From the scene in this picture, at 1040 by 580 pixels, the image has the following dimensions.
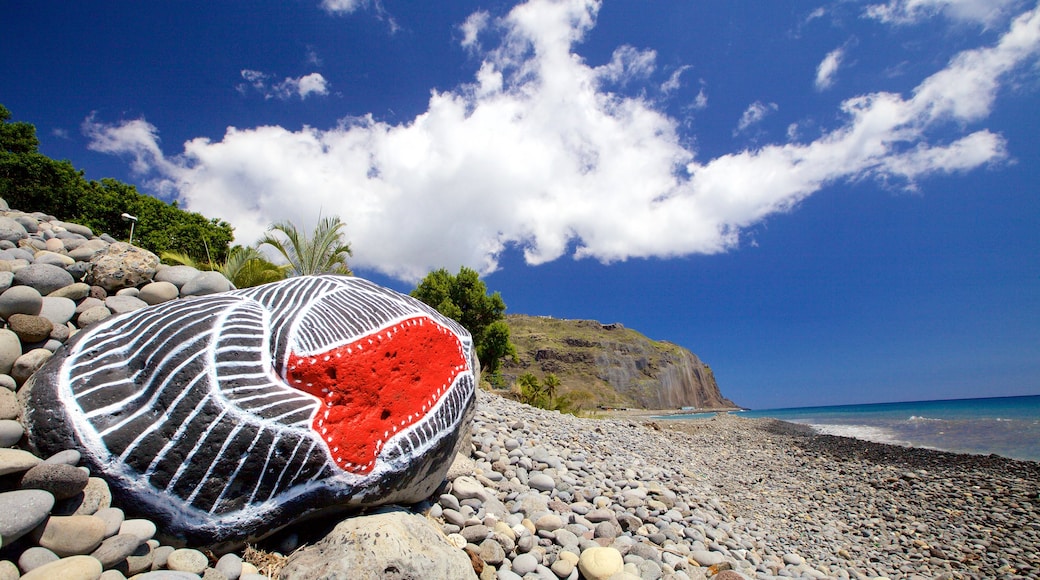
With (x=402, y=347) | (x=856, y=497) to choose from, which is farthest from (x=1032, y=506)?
(x=402, y=347)

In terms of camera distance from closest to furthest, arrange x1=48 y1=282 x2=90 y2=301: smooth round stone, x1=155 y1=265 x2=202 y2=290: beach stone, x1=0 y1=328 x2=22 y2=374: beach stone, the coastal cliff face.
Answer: x1=0 y1=328 x2=22 y2=374: beach stone
x1=48 y1=282 x2=90 y2=301: smooth round stone
x1=155 y1=265 x2=202 y2=290: beach stone
the coastal cliff face

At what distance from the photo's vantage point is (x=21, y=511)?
2010mm

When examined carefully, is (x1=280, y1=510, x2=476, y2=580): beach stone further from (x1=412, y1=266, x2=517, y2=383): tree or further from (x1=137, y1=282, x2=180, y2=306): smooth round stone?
(x1=412, y1=266, x2=517, y2=383): tree

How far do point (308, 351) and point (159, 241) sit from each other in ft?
67.1

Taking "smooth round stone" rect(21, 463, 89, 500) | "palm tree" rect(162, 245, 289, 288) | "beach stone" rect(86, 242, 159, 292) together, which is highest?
"palm tree" rect(162, 245, 289, 288)

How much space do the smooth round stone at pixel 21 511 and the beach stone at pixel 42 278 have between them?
2.64 m

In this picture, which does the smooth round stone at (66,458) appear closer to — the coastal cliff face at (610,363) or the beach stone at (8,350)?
the beach stone at (8,350)

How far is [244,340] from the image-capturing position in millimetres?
3068

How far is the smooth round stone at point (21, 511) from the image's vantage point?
6.39ft

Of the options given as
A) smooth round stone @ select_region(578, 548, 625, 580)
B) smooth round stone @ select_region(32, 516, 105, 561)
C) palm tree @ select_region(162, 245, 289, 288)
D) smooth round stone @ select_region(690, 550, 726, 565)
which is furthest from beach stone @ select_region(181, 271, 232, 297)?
smooth round stone @ select_region(690, 550, 726, 565)

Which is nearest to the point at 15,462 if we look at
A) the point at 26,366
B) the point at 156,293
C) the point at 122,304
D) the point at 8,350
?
the point at 26,366

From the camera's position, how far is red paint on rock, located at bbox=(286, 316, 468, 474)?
306 centimetres

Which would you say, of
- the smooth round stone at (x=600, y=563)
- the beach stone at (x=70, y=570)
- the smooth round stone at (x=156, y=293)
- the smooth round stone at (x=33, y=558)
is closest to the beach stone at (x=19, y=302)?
the smooth round stone at (x=156, y=293)

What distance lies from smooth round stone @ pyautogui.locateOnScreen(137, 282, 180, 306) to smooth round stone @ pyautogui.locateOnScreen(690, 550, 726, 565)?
19.5 feet
